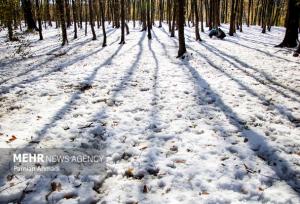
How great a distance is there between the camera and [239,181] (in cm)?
533

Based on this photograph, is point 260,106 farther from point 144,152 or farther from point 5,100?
point 5,100

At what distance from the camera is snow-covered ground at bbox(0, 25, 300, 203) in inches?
202

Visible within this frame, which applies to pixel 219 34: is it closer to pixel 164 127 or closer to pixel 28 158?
pixel 164 127

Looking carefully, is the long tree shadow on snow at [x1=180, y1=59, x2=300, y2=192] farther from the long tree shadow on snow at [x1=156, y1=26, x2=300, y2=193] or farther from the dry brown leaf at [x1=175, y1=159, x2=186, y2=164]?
the dry brown leaf at [x1=175, y1=159, x2=186, y2=164]

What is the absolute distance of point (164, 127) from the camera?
7.62 meters

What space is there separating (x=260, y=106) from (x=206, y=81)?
315 centimetres

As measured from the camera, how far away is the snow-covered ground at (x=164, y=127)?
5121mm

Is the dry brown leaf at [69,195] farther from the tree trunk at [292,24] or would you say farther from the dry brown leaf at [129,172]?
the tree trunk at [292,24]

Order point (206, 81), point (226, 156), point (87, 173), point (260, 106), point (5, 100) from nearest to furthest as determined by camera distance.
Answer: point (87, 173), point (226, 156), point (260, 106), point (5, 100), point (206, 81)

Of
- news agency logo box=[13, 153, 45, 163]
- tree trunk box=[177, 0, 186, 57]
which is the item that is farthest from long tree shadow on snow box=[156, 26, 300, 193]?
tree trunk box=[177, 0, 186, 57]

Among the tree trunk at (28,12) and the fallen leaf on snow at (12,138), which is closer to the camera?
the fallen leaf on snow at (12,138)

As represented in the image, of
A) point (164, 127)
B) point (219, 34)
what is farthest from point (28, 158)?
point (219, 34)

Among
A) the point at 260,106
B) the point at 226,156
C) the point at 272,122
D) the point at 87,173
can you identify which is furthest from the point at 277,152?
the point at 87,173

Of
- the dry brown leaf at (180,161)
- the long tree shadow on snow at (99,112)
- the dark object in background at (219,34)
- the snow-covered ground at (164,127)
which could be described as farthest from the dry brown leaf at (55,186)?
the dark object in background at (219,34)
